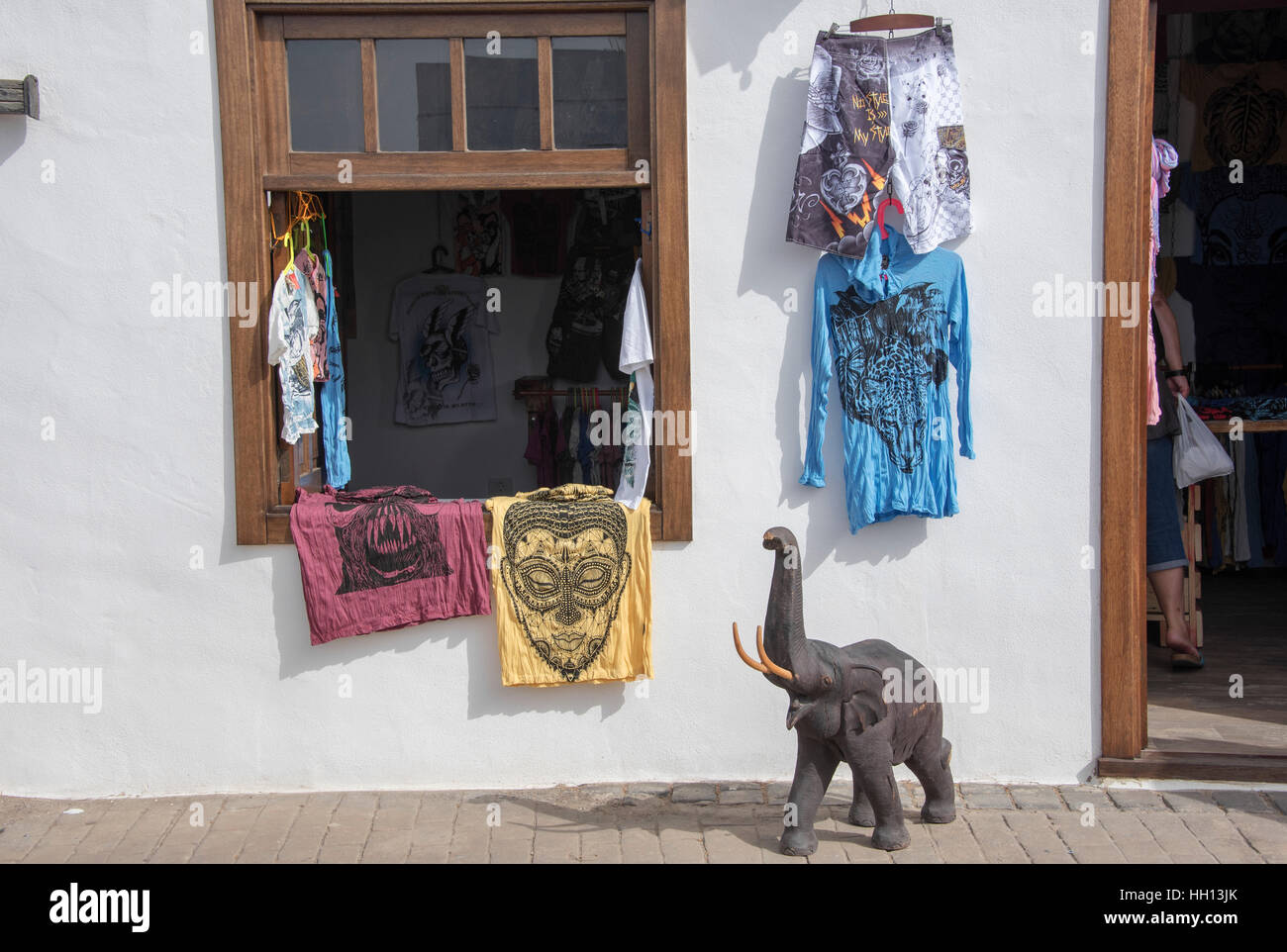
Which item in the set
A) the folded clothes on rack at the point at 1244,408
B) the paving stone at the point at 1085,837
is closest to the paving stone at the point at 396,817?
the paving stone at the point at 1085,837

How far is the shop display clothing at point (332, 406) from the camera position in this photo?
5711 millimetres

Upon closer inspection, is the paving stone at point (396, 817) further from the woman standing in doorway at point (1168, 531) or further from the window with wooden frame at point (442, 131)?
the woman standing in doorway at point (1168, 531)

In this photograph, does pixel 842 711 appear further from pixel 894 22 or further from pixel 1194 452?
pixel 1194 452

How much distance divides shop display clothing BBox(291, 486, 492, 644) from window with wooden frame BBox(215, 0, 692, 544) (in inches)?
6.6

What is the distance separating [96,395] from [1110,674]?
4.16 meters

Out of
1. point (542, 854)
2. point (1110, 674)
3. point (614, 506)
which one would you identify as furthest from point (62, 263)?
point (1110, 674)

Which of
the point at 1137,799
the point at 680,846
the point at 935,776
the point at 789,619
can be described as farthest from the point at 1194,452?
the point at 680,846

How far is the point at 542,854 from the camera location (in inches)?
178

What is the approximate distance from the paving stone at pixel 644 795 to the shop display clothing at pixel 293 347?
1949 millimetres

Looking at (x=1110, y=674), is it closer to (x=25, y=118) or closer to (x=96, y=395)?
(x=96, y=395)

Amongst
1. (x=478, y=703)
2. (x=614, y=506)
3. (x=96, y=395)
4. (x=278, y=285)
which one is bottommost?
(x=478, y=703)

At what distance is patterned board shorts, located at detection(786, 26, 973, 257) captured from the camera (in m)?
4.96

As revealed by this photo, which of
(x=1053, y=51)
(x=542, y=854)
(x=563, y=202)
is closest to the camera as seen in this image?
(x=542, y=854)

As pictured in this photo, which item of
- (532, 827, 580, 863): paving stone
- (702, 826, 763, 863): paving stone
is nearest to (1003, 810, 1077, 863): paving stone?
(702, 826, 763, 863): paving stone
